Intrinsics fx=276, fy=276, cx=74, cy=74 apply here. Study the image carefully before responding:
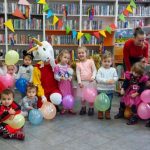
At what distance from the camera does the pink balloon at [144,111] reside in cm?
290

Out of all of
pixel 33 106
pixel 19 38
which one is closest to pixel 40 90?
pixel 33 106

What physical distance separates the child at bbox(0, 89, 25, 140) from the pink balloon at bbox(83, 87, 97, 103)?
2.81 feet

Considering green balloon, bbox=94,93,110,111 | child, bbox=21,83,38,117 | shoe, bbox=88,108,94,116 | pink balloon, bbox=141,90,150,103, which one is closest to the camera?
pink balloon, bbox=141,90,150,103

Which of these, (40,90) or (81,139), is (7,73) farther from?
(81,139)

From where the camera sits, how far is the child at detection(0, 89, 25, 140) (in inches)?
102

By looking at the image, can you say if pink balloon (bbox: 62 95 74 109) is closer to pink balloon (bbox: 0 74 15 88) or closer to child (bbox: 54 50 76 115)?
child (bbox: 54 50 76 115)

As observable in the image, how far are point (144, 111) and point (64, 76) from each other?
1015 millimetres

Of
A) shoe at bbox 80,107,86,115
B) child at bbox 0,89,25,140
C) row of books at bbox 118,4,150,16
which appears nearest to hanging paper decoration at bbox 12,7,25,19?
row of books at bbox 118,4,150,16

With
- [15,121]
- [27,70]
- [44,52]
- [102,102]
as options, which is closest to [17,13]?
[27,70]

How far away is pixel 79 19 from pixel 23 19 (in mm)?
975

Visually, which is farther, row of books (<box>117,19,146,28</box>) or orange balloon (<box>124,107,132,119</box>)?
row of books (<box>117,19,146,28</box>)

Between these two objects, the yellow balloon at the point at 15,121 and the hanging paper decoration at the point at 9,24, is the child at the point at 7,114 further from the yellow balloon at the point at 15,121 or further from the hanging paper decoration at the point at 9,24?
the hanging paper decoration at the point at 9,24

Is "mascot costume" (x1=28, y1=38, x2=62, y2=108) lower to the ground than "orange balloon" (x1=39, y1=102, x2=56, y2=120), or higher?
higher

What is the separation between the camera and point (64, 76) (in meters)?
3.30
